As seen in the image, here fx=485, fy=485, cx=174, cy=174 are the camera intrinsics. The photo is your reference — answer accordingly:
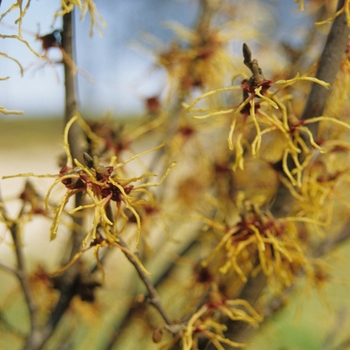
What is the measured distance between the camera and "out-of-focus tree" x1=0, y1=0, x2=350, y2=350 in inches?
14.6

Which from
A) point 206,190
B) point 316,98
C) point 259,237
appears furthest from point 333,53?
point 206,190

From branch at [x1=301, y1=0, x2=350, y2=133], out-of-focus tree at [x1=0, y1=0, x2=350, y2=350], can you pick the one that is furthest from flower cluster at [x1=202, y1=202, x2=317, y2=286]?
branch at [x1=301, y1=0, x2=350, y2=133]

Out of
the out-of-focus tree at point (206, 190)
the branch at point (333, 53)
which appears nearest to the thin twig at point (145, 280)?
the out-of-focus tree at point (206, 190)

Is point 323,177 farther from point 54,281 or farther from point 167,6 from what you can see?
point 167,6

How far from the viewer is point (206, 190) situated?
2.62 ft

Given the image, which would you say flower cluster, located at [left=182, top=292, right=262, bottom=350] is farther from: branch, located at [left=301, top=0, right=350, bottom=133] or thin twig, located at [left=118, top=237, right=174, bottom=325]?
branch, located at [left=301, top=0, right=350, bottom=133]

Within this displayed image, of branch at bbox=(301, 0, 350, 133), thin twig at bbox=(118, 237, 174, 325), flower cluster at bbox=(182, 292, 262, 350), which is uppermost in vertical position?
branch at bbox=(301, 0, 350, 133)

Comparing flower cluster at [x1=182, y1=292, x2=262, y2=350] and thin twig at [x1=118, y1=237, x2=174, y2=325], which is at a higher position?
thin twig at [x1=118, y1=237, x2=174, y2=325]

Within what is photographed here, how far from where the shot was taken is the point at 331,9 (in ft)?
2.13

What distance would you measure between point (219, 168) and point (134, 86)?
18 cm

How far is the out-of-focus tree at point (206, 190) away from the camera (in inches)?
14.6

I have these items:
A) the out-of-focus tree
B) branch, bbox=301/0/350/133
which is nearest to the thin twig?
the out-of-focus tree

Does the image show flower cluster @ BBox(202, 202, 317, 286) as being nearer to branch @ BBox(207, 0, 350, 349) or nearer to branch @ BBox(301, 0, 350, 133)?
branch @ BBox(207, 0, 350, 349)

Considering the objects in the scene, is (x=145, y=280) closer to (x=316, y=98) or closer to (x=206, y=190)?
(x=316, y=98)
